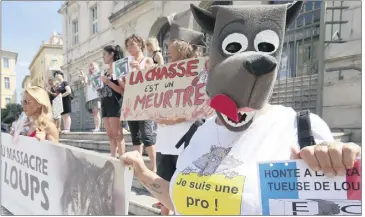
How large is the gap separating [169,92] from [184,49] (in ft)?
1.18

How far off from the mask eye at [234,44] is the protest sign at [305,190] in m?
0.44

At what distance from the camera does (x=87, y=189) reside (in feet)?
7.08

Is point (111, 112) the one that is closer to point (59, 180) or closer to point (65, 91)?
point (59, 180)

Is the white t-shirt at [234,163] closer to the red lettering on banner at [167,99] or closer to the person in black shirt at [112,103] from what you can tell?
the red lettering on banner at [167,99]

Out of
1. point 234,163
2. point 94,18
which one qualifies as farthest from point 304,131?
point 94,18

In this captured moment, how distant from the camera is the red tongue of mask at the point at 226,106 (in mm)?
1219

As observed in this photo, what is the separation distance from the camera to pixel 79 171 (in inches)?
88.6

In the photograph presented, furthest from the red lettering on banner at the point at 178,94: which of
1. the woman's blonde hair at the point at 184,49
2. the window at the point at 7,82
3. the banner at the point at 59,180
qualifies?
the window at the point at 7,82

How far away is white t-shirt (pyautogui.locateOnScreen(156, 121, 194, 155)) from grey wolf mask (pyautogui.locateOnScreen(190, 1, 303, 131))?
4.39ft

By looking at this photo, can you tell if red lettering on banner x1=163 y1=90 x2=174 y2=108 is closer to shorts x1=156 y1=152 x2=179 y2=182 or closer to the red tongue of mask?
shorts x1=156 y1=152 x2=179 y2=182

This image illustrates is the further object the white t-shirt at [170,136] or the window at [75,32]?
the window at [75,32]

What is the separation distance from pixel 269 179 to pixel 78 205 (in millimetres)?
1552

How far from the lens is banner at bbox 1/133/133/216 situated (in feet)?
6.00

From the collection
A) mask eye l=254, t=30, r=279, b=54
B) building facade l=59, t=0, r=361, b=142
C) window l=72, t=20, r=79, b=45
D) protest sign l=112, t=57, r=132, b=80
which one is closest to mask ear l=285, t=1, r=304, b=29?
mask eye l=254, t=30, r=279, b=54
